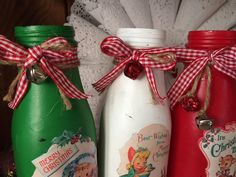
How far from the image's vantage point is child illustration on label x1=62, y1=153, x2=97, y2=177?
44 cm

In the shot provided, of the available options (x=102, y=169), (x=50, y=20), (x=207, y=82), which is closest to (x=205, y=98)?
(x=207, y=82)

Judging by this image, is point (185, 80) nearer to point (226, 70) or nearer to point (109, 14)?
point (226, 70)

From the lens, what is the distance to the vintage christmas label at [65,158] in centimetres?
42

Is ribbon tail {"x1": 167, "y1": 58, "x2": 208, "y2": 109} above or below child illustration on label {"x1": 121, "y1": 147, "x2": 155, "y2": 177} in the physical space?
above

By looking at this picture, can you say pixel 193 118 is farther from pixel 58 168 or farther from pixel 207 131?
pixel 58 168

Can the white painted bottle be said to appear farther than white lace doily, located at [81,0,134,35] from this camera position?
No

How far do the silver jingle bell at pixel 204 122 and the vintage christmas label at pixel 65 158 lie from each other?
15 centimetres

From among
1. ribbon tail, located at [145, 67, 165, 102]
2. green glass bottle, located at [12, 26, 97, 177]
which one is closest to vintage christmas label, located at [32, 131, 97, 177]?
green glass bottle, located at [12, 26, 97, 177]

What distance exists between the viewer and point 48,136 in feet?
1.38

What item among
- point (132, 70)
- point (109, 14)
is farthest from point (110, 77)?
point (109, 14)

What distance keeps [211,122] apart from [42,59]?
234 millimetres

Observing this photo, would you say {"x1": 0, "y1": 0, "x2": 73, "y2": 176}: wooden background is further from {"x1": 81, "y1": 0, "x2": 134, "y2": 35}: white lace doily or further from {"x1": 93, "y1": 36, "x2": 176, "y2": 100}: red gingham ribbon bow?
{"x1": 93, "y1": 36, "x2": 176, "y2": 100}: red gingham ribbon bow

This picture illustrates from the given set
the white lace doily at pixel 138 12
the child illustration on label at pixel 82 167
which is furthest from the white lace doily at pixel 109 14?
the child illustration on label at pixel 82 167

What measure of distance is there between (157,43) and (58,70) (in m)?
0.14
